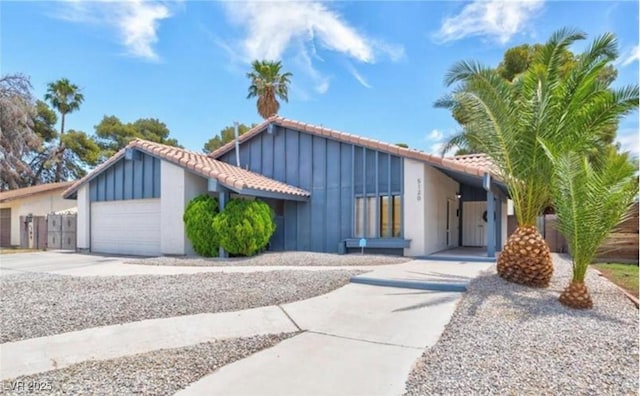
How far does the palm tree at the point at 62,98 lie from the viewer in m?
34.4

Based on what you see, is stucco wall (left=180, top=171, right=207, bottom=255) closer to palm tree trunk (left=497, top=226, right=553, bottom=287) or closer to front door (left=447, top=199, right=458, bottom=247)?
front door (left=447, top=199, right=458, bottom=247)

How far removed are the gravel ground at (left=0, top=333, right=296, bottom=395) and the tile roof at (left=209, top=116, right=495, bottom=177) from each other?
29.3ft

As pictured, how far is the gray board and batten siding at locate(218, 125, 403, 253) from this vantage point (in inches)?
529

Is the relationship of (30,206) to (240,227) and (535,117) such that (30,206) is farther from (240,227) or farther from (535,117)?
(535,117)

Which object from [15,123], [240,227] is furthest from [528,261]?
Answer: [15,123]

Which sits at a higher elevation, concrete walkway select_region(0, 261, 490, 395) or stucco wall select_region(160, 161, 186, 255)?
stucco wall select_region(160, 161, 186, 255)

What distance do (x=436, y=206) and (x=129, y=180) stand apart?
1269cm

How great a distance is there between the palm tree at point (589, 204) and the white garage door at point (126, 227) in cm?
1386

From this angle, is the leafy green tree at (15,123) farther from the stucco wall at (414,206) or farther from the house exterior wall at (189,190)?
the stucco wall at (414,206)

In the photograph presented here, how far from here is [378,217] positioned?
43.7 ft

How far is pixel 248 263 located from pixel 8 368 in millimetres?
7424

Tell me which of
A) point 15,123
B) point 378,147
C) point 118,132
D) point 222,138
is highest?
point 118,132

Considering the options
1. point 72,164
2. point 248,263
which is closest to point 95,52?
point 248,263

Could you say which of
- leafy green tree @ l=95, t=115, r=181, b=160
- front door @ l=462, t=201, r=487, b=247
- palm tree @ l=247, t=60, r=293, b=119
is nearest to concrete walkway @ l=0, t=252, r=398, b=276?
front door @ l=462, t=201, r=487, b=247
